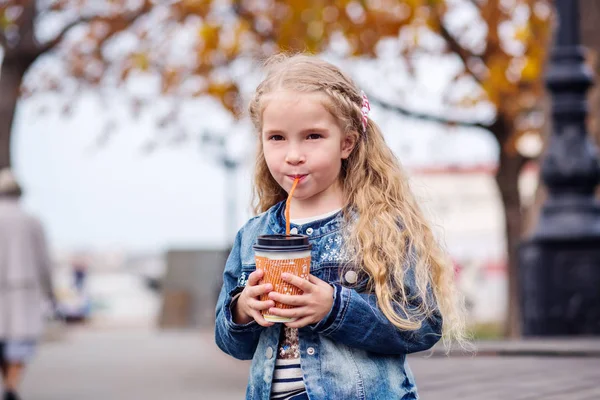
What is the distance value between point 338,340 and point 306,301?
21 cm

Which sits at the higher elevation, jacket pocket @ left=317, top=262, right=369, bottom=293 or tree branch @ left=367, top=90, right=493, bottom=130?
tree branch @ left=367, top=90, right=493, bottom=130

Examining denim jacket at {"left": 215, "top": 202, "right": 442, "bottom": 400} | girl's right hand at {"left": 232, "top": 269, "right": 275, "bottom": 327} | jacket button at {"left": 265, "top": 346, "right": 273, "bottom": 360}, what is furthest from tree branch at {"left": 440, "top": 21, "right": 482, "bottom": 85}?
girl's right hand at {"left": 232, "top": 269, "right": 275, "bottom": 327}

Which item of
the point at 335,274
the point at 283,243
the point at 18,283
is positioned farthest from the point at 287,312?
the point at 18,283

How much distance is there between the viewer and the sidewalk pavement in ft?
17.5

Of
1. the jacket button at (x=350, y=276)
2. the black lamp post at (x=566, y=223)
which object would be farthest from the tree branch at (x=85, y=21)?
the jacket button at (x=350, y=276)

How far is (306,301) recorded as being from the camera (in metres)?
2.64

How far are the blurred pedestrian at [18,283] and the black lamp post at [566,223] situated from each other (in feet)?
13.4

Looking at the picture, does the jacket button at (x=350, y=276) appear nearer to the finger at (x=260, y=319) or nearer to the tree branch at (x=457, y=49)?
the finger at (x=260, y=319)

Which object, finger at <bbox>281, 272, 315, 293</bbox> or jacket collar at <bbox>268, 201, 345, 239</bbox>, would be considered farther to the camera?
jacket collar at <bbox>268, 201, 345, 239</bbox>

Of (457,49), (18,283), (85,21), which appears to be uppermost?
(85,21)

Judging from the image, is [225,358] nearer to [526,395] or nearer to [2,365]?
[2,365]

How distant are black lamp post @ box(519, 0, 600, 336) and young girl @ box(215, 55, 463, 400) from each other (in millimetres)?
5236

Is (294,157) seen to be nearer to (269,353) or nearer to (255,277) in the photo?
(255,277)

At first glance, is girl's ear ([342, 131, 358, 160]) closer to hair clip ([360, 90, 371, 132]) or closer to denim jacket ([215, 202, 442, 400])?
hair clip ([360, 90, 371, 132])
